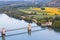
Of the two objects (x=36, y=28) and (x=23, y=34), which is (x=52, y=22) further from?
(x=23, y=34)

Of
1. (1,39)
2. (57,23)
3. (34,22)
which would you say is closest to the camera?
(1,39)

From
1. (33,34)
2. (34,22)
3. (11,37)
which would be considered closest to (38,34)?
(33,34)

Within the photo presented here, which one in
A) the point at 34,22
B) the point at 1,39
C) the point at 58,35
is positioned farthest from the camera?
the point at 34,22

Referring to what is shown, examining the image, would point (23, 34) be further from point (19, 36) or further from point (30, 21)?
Result: point (30, 21)

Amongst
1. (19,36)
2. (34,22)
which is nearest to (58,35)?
(19,36)

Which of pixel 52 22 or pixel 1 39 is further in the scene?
pixel 52 22

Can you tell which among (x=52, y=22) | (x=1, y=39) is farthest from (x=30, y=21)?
Answer: (x=1, y=39)

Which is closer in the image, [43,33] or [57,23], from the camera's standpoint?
[43,33]

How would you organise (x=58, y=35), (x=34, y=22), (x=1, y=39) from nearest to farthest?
(x=1, y=39) < (x=58, y=35) < (x=34, y=22)
